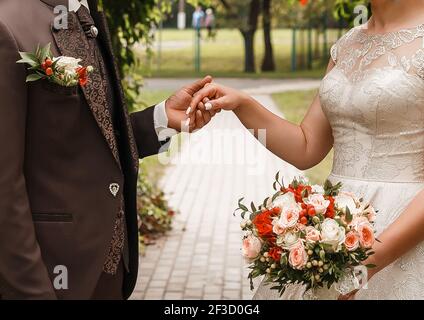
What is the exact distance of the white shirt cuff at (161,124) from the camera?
307 cm

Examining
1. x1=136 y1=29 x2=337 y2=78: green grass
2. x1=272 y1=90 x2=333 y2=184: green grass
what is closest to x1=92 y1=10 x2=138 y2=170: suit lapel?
x1=272 y1=90 x2=333 y2=184: green grass

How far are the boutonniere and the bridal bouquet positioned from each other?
77 centimetres

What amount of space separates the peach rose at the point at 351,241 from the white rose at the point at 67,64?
3.28 ft

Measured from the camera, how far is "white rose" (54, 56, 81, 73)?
2359 millimetres

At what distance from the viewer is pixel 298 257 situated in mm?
2500

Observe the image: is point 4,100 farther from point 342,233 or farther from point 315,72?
point 315,72

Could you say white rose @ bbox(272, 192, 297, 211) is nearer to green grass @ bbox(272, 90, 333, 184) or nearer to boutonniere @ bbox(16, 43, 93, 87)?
boutonniere @ bbox(16, 43, 93, 87)

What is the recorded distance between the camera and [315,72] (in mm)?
29219

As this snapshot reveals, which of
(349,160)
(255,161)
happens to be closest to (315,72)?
(255,161)

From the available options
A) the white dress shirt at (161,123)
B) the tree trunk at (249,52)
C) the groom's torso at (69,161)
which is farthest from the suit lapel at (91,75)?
the tree trunk at (249,52)

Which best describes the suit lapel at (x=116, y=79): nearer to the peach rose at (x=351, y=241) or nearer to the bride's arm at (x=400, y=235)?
the peach rose at (x=351, y=241)

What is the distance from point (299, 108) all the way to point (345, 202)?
1466cm

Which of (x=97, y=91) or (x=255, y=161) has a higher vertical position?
(x=97, y=91)

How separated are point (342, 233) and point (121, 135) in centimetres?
81
